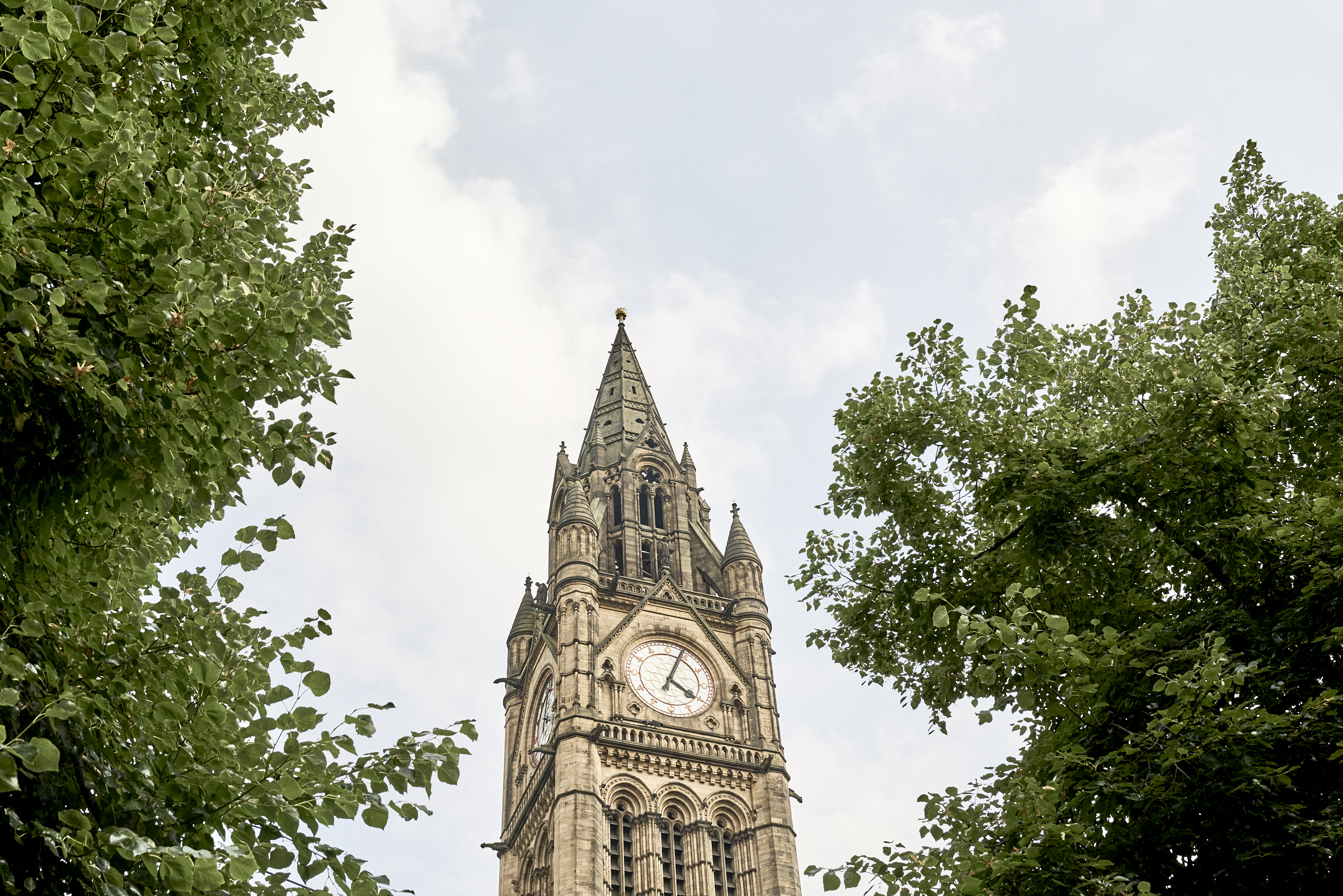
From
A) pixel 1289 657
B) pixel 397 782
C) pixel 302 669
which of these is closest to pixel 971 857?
pixel 1289 657

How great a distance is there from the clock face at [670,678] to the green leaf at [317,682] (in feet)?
126

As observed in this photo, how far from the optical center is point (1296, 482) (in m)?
8.59

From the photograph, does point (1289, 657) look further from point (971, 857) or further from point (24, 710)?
point (24, 710)

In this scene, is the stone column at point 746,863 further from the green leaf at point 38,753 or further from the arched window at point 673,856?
the green leaf at point 38,753

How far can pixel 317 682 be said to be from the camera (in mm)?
5285

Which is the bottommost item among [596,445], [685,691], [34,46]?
[34,46]

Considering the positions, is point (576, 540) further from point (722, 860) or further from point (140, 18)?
point (140, 18)

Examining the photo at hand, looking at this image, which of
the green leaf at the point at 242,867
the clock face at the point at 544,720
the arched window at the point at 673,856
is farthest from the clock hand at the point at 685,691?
the green leaf at the point at 242,867

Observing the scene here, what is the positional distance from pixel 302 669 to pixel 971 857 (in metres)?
3.92

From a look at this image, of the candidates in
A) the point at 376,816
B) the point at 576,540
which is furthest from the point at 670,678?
the point at 376,816

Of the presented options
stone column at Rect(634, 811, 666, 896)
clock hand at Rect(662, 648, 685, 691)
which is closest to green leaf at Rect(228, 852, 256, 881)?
stone column at Rect(634, 811, 666, 896)

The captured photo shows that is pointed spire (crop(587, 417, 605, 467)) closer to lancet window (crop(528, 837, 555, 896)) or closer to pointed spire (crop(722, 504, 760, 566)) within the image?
pointed spire (crop(722, 504, 760, 566))

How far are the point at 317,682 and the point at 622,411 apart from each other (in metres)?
53.0

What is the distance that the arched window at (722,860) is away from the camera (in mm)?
38656
